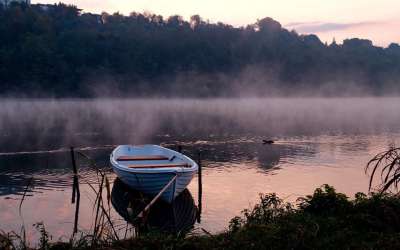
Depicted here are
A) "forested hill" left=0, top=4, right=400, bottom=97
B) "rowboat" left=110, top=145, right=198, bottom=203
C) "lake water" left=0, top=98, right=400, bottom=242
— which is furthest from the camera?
"forested hill" left=0, top=4, right=400, bottom=97

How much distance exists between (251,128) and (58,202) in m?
47.4

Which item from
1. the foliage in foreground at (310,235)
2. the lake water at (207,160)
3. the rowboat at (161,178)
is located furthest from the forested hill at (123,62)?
A: the foliage in foreground at (310,235)

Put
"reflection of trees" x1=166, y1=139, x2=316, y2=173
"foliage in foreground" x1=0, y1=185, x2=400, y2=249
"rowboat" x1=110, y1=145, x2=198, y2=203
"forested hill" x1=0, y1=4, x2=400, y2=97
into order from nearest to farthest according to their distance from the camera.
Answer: "foliage in foreground" x1=0, y1=185, x2=400, y2=249 → "rowboat" x1=110, y1=145, x2=198, y2=203 → "reflection of trees" x1=166, y1=139, x2=316, y2=173 → "forested hill" x1=0, y1=4, x2=400, y2=97

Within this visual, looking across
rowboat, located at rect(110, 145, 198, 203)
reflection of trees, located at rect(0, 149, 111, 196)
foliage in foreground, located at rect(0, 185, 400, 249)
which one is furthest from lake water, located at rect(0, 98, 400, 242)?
foliage in foreground, located at rect(0, 185, 400, 249)

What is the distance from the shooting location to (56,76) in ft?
449

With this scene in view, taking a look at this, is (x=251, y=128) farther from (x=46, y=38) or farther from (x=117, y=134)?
(x=46, y=38)

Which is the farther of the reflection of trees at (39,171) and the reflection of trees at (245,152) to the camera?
the reflection of trees at (245,152)

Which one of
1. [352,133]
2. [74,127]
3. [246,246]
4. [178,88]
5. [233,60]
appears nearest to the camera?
[246,246]

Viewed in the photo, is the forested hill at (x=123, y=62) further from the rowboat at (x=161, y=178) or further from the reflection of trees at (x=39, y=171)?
the rowboat at (x=161, y=178)

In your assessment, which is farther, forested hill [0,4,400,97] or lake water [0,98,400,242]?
forested hill [0,4,400,97]

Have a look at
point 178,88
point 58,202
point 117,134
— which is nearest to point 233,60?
point 178,88

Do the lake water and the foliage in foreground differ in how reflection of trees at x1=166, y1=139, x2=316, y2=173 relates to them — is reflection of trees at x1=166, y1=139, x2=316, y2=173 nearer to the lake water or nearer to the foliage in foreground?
the lake water

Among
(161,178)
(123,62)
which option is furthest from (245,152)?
(123,62)

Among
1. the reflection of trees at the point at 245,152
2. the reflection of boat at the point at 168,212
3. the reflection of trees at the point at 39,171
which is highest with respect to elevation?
the reflection of boat at the point at 168,212
